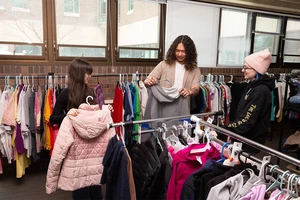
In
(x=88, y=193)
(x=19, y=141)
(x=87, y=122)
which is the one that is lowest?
(x=88, y=193)

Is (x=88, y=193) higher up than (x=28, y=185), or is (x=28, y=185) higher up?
(x=88, y=193)

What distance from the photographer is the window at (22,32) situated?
119 inches

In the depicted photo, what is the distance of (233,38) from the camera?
15.1ft

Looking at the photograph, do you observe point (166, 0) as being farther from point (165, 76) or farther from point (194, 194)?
point (194, 194)

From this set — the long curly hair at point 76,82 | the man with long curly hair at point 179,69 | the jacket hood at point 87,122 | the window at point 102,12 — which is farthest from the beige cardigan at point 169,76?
the window at point 102,12

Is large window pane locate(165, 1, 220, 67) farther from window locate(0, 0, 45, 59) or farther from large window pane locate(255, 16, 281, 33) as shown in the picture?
window locate(0, 0, 45, 59)

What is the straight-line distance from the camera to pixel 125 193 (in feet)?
4.61

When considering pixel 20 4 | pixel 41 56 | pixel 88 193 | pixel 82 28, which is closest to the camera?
pixel 88 193

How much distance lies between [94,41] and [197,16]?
1786 millimetres

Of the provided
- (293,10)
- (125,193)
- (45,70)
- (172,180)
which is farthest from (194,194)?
(293,10)

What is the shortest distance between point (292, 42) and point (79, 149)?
17.1 ft

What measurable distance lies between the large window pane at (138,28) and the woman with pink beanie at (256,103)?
2.24m

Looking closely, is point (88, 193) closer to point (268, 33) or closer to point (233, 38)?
point (233, 38)

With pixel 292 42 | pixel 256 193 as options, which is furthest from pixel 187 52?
pixel 292 42
